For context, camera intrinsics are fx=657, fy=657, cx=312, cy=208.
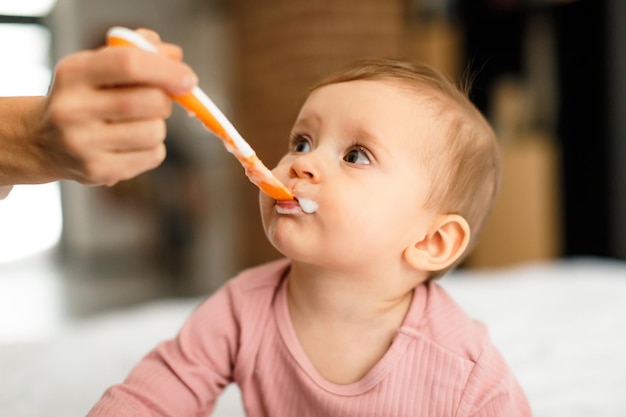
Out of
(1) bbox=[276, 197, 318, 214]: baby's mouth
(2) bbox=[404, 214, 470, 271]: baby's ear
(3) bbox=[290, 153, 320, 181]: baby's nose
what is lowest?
(2) bbox=[404, 214, 470, 271]: baby's ear

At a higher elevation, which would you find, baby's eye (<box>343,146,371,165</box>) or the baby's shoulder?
baby's eye (<box>343,146,371,165</box>)

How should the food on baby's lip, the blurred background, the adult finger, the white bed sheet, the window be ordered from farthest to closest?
the window → the blurred background → the white bed sheet → the food on baby's lip → the adult finger

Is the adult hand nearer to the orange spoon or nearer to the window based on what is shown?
the orange spoon

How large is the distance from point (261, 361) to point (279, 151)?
2.59m

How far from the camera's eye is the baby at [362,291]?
78 centimetres

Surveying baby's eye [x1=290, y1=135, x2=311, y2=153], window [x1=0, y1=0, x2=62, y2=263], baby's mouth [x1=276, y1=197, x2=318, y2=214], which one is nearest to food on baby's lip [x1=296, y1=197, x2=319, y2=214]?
baby's mouth [x1=276, y1=197, x2=318, y2=214]

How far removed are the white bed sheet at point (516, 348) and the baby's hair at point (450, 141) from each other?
0.41m

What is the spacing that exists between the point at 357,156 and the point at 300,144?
0.10m

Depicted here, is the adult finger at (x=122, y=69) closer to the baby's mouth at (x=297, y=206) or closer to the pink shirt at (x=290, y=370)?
the baby's mouth at (x=297, y=206)

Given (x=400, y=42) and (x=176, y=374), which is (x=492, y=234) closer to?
(x=400, y=42)

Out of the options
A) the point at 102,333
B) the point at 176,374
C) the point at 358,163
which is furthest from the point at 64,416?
the point at 358,163

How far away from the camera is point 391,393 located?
805 mm

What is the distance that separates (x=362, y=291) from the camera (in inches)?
32.6

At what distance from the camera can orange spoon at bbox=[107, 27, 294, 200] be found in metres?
0.58
